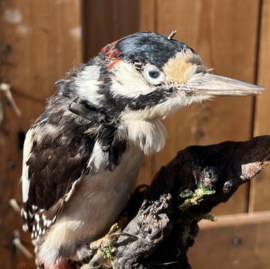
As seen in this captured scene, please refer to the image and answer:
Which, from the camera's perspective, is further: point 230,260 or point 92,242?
point 230,260

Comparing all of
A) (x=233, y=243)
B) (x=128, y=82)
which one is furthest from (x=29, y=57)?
(x=233, y=243)

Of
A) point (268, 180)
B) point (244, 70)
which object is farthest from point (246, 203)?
point (244, 70)

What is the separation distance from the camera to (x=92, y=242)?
76cm

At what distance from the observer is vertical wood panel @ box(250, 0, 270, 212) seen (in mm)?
1091

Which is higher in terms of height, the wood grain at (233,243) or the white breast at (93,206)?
the white breast at (93,206)

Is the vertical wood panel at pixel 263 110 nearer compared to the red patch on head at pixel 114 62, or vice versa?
the red patch on head at pixel 114 62

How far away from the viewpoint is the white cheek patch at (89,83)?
645 mm

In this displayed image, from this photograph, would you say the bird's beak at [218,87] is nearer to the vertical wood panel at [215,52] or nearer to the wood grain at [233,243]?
the vertical wood panel at [215,52]

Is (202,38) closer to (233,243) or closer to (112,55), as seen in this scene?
(112,55)

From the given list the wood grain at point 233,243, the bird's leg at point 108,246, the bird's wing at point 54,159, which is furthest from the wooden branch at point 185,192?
the wood grain at point 233,243

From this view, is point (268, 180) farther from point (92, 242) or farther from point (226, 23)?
point (92, 242)

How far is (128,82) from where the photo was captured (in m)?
0.59

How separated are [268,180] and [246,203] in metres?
0.10

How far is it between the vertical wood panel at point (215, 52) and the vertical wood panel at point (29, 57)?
239 mm
